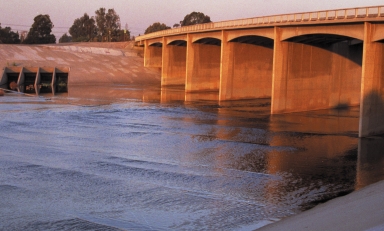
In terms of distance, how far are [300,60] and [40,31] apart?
91095 millimetres

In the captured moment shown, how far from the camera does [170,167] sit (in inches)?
827

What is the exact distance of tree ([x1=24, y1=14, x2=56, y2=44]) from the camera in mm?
121500

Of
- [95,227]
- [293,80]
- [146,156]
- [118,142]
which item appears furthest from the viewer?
[293,80]

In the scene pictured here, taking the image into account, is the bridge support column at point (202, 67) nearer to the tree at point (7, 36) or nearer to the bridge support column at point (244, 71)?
the bridge support column at point (244, 71)

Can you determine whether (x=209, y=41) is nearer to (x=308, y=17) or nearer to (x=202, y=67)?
(x=202, y=67)

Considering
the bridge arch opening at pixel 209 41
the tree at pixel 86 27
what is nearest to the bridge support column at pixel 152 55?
the bridge arch opening at pixel 209 41

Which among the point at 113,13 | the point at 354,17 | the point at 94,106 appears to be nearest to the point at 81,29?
the point at 113,13

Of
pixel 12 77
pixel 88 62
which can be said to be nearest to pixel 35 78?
pixel 12 77

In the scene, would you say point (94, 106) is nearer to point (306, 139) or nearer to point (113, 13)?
point (306, 139)

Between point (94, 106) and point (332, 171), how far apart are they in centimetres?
2672

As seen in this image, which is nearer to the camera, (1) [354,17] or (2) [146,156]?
(2) [146,156]

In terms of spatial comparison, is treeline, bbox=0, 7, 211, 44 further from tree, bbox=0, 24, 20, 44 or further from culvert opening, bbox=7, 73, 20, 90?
culvert opening, bbox=7, 73, 20, 90

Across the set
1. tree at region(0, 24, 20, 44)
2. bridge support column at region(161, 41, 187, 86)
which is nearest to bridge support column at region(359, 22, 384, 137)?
bridge support column at region(161, 41, 187, 86)

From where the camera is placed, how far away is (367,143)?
97.8 feet
